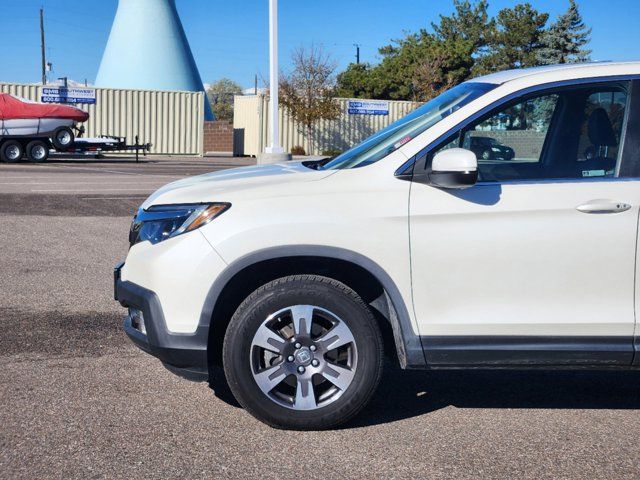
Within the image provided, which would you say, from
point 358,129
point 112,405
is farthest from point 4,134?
point 112,405

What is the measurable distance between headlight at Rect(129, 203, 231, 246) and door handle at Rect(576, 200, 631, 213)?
1.76m

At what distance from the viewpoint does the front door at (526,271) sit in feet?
14.6

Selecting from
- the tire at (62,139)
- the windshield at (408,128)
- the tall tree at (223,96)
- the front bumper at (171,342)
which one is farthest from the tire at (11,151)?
the tall tree at (223,96)

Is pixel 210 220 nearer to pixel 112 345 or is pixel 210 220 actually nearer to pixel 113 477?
pixel 113 477

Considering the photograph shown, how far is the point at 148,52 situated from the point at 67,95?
19.8 metres

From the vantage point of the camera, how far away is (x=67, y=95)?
4112cm

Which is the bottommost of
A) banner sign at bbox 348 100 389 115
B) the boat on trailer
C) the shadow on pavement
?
the shadow on pavement

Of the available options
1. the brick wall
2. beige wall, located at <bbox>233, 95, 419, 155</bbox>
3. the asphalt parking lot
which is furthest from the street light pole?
the brick wall

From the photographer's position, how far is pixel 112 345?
628 cm

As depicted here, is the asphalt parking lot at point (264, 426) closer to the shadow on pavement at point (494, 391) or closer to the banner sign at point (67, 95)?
the shadow on pavement at point (494, 391)

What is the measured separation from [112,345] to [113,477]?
8.03ft

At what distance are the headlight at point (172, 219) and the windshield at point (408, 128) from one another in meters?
0.80

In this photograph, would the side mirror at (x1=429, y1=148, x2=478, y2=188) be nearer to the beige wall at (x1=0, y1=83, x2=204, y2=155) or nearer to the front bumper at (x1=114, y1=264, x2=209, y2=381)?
the front bumper at (x1=114, y1=264, x2=209, y2=381)

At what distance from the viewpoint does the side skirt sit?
14.8 feet
